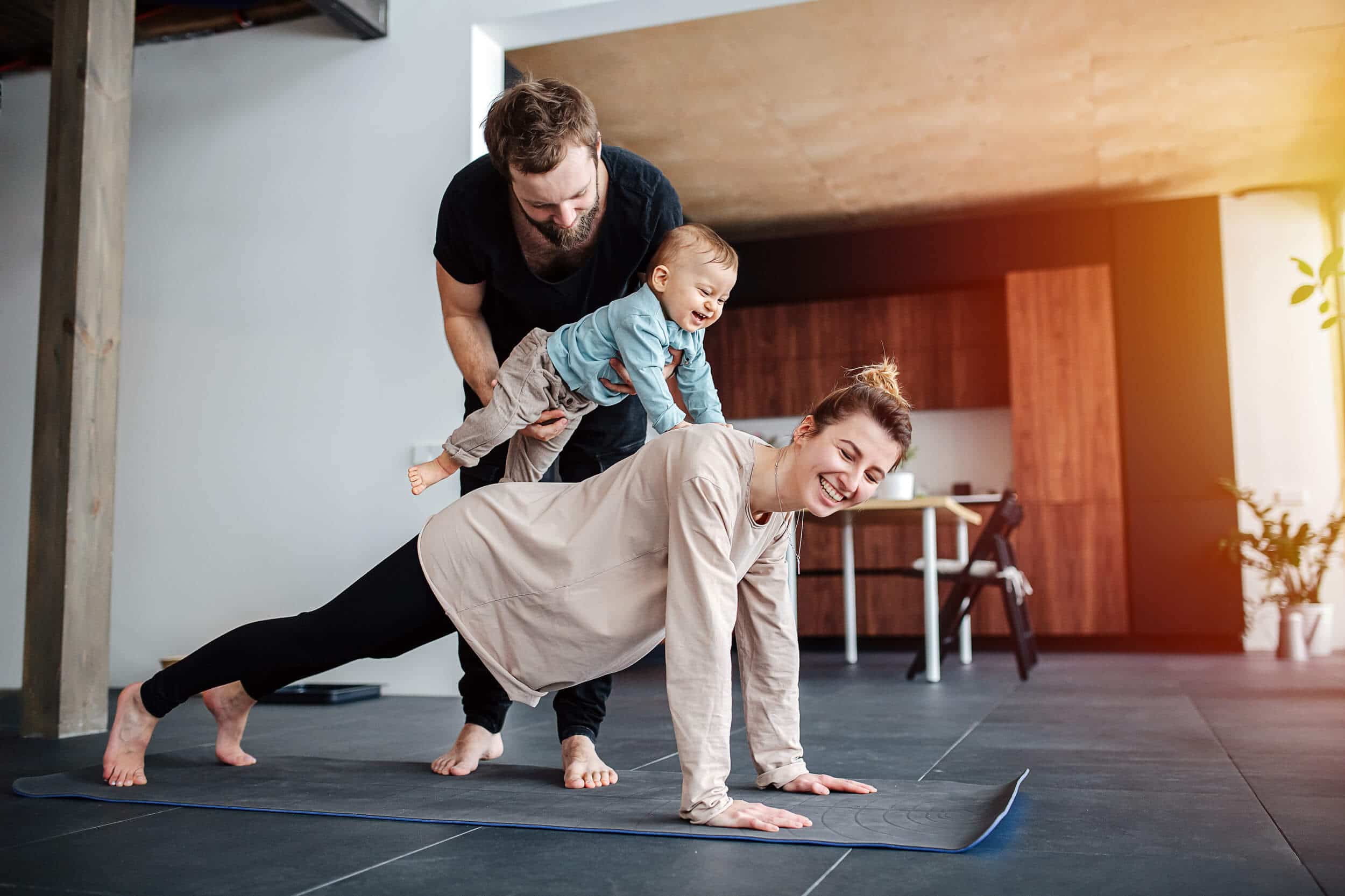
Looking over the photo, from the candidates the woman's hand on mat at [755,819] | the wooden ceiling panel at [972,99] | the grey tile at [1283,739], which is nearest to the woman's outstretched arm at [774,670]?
the woman's hand on mat at [755,819]

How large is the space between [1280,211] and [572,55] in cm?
463

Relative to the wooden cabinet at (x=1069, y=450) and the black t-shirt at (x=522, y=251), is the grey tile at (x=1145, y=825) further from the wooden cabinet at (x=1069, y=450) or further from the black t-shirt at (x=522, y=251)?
the wooden cabinet at (x=1069, y=450)

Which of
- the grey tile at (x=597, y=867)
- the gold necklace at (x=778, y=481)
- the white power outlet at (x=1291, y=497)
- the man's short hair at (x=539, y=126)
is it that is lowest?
the grey tile at (x=597, y=867)

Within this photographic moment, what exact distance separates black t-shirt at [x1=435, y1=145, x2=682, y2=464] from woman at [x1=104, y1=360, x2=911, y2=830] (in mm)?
468

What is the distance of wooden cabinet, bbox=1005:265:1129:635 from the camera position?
269 inches

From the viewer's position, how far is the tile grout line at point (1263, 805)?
146cm

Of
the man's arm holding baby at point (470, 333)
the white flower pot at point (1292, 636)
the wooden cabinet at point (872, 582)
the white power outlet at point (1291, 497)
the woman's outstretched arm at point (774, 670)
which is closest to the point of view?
the woman's outstretched arm at point (774, 670)

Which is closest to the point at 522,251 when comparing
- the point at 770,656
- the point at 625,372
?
the point at 625,372

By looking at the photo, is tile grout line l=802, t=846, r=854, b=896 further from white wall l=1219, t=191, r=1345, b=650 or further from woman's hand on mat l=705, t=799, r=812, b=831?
white wall l=1219, t=191, r=1345, b=650

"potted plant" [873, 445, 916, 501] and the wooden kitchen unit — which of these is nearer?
"potted plant" [873, 445, 916, 501]

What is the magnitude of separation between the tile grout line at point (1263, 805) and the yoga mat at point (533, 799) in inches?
15.8

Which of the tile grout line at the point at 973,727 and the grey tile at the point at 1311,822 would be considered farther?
the tile grout line at the point at 973,727

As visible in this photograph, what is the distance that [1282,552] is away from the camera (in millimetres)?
6156

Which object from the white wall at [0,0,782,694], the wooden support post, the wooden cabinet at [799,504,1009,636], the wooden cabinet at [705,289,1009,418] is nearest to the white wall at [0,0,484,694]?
the white wall at [0,0,782,694]
